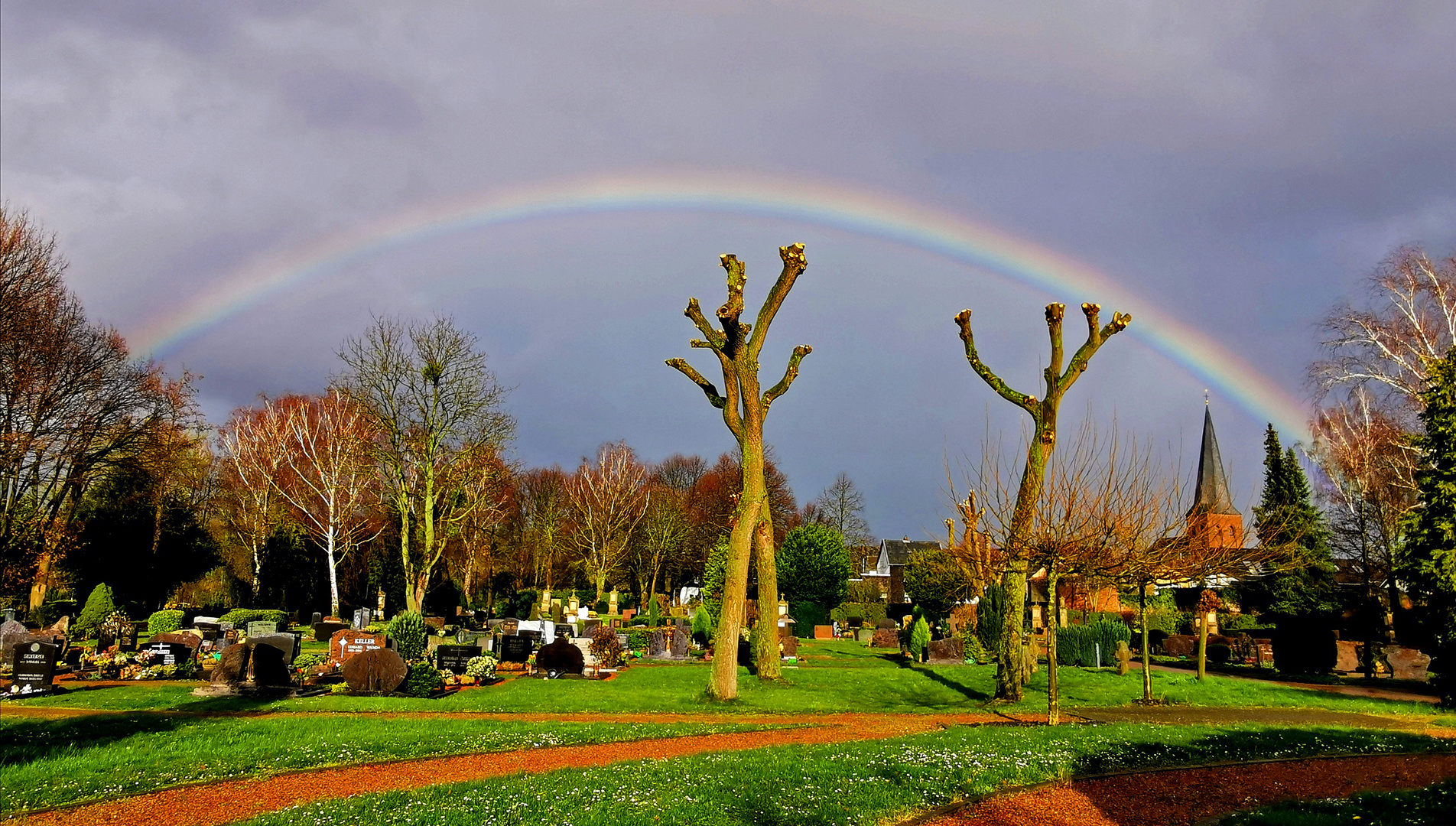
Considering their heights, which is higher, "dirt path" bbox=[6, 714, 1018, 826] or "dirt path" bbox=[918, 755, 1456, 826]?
"dirt path" bbox=[918, 755, 1456, 826]

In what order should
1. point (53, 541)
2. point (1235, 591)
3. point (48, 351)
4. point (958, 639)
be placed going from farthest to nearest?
point (1235, 591)
point (48, 351)
point (958, 639)
point (53, 541)

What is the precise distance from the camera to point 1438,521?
2100cm

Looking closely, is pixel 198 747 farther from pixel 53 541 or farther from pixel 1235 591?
pixel 1235 591

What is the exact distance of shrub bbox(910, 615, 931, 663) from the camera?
1137 inches

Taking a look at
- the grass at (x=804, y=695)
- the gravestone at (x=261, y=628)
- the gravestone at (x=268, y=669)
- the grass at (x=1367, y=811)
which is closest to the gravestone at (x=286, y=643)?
the grass at (x=804, y=695)

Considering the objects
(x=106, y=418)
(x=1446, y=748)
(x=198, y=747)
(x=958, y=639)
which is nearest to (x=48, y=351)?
(x=106, y=418)

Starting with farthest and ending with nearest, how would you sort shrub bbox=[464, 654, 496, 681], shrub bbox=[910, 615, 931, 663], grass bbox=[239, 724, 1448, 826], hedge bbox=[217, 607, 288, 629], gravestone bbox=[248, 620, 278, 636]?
hedge bbox=[217, 607, 288, 629] → gravestone bbox=[248, 620, 278, 636] → shrub bbox=[910, 615, 931, 663] → shrub bbox=[464, 654, 496, 681] → grass bbox=[239, 724, 1448, 826]

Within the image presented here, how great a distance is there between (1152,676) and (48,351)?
3906cm

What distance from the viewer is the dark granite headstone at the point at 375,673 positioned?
18.2m

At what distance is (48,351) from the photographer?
33094 millimetres

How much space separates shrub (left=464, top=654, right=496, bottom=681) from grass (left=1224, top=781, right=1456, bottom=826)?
1741 centimetres

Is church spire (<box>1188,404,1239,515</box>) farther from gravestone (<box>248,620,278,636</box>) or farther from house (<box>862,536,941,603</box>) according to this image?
gravestone (<box>248,620,278,636</box>)

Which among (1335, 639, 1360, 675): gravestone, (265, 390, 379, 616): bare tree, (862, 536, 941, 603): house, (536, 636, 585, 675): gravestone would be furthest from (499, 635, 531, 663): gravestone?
(862, 536, 941, 603): house

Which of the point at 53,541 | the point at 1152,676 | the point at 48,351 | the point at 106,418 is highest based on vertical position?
the point at 48,351
